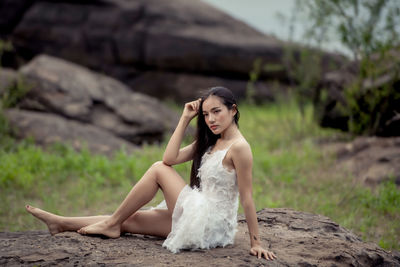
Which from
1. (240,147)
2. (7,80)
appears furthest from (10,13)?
(240,147)

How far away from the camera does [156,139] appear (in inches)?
354

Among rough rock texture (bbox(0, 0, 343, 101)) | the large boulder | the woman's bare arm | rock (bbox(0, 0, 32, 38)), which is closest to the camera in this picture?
the woman's bare arm

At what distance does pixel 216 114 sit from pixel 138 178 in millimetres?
3151

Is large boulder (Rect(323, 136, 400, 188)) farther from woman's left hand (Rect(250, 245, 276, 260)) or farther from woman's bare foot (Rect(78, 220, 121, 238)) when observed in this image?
woman's bare foot (Rect(78, 220, 121, 238))

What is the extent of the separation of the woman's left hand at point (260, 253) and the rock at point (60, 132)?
4749 mm

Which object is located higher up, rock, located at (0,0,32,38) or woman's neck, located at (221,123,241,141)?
rock, located at (0,0,32,38)

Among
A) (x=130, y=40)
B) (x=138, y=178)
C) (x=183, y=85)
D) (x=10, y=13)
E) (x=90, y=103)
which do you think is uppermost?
(x=10, y=13)

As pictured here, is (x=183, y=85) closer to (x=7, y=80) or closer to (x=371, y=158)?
(x=7, y=80)

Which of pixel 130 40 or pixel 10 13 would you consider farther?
pixel 130 40

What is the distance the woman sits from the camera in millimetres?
3160

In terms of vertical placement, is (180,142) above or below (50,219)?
above

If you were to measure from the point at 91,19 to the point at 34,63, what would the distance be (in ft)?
11.5

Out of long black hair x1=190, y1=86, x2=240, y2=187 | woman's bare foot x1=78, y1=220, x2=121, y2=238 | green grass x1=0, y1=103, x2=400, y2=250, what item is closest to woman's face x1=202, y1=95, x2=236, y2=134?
long black hair x1=190, y1=86, x2=240, y2=187

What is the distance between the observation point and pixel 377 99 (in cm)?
741
